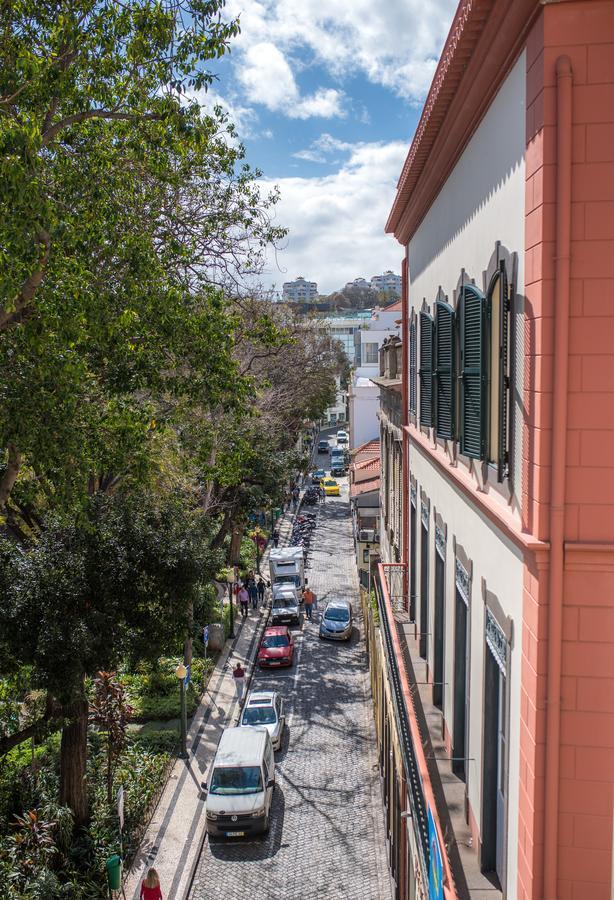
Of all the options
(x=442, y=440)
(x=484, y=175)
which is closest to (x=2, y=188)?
(x=484, y=175)

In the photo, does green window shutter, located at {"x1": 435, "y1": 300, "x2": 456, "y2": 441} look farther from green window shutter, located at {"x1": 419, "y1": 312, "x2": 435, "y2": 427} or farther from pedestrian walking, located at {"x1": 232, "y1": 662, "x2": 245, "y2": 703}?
pedestrian walking, located at {"x1": 232, "y1": 662, "x2": 245, "y2": 703}

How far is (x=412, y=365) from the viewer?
13.6 meters

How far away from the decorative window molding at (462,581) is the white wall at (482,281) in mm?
243

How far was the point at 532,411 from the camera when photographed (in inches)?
192

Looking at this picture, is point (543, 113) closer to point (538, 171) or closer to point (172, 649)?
point (538, 171)

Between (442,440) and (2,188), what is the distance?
5.80 m

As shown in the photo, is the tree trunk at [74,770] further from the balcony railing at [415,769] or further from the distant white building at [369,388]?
the distant white building at [369,388]

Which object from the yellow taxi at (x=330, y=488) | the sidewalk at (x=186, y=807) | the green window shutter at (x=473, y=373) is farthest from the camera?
the yellow taxi at (x=330, y=488)

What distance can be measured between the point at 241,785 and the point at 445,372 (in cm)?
1069

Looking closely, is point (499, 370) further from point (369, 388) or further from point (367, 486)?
point (369, 388)

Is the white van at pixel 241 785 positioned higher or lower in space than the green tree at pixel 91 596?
lower

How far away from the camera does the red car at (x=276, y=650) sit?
24.9 meters

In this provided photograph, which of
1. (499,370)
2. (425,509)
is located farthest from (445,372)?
(425,509)

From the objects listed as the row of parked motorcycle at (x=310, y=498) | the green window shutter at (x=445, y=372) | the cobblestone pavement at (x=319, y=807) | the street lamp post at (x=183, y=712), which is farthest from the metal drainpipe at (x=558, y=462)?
the row of parked motorcycle at (x=310, y=498)
